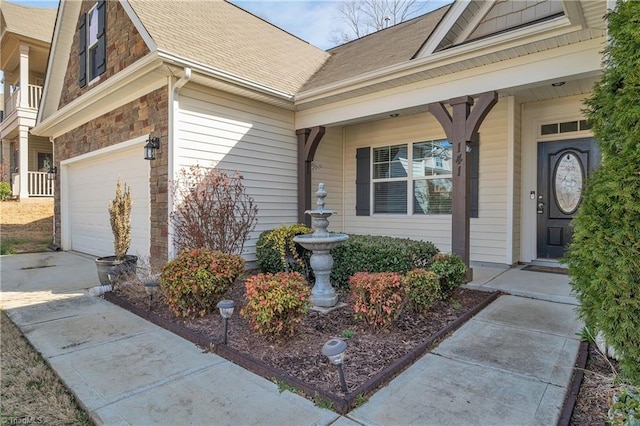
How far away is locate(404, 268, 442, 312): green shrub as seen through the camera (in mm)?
3742

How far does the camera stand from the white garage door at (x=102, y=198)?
21.6 feet

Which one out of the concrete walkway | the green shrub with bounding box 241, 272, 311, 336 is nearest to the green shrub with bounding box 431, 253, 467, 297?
the concrete walkway

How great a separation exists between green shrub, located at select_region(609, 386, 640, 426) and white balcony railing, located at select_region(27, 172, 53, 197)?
1663cm

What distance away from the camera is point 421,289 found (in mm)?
3770

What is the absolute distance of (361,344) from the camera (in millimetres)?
3207

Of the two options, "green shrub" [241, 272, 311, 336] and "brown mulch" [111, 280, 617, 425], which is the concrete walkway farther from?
"green shrub" [241, 272, 311, 336]

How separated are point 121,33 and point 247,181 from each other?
365 cm

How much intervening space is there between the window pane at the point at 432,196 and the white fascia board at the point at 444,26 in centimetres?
262

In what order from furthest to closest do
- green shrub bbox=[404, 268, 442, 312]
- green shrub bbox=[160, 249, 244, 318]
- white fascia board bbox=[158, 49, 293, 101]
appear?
white fascia board bbox=[158, 49, 293, 101], green shrub bbox=[160, 249, 244, 318], green shrub bbox=[404, 268, 442, 312]

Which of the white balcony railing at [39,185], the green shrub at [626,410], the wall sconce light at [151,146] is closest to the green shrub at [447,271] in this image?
the green shrub at [626,410]

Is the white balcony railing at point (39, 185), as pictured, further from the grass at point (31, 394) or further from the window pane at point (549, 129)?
the window pane at point (549, 129)

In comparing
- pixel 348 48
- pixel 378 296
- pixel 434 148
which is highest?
pixel 348 48

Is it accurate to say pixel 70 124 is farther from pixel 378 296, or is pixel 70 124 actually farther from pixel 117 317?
pixel 378 296

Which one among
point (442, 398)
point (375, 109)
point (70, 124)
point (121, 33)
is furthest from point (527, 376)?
point (70, 124)
